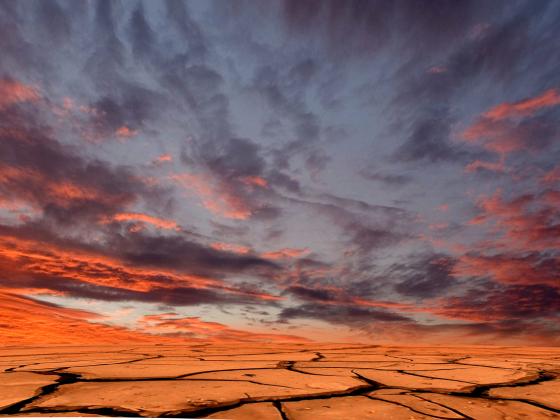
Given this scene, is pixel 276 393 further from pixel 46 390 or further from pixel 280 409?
pixel 46 390

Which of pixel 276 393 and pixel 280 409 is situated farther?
pixel 276 393

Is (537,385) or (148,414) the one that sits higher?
(537,385)

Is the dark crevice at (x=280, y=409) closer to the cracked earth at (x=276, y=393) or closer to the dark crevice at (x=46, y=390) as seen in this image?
the cracked earth at (x=276, y=393)

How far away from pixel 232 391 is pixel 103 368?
1197 millimetres

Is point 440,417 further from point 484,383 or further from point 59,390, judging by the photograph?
point 59,390

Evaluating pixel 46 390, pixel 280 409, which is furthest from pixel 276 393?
pixel 46 390

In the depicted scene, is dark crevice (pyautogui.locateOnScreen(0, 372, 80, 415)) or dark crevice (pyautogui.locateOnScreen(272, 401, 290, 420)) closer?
dark crevice (pyautogui.locateOnScreen(272, 401, 290, 420))

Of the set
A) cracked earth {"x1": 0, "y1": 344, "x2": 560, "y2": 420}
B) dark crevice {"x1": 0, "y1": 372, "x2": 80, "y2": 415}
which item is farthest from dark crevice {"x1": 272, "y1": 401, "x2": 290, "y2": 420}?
dark crevice {"x1": 0, "y1": 372, "x2": 80, "y2": 415}

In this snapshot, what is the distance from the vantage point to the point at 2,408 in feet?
4.72

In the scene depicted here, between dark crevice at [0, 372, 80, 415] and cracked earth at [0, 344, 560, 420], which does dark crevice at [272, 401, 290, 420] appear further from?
dark crevice at [0, 372, 80, 415]

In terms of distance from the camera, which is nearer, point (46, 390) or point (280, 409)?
point (280, 409)

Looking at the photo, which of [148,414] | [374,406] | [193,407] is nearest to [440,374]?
[374,406]

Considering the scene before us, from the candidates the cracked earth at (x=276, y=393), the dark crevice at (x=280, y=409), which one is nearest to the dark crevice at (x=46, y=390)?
the cracked earth at (x=276, y=393)

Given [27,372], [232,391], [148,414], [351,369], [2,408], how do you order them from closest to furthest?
[148,414] < [2,408] < [232,391] < [27,372] < [351,369]
